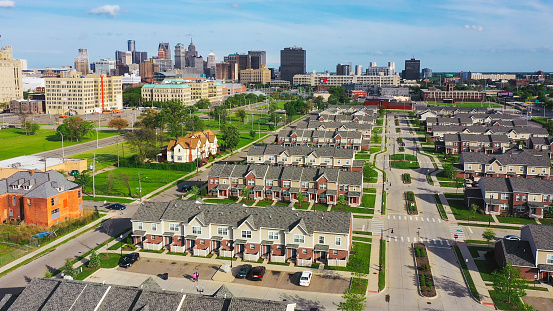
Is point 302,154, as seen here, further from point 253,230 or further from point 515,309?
point 515,309

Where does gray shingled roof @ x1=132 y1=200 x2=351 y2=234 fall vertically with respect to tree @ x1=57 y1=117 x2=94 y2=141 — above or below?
below

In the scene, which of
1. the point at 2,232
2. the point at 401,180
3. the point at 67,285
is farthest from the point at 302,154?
the point at 67,285

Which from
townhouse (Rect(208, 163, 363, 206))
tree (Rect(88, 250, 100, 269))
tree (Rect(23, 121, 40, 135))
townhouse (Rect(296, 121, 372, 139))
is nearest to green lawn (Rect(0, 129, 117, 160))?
tree (Rect(23, 121, 40, 135))

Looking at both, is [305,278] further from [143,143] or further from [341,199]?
[143,143]

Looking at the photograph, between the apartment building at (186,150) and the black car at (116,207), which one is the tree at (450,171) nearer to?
the apartment building at (186,150)

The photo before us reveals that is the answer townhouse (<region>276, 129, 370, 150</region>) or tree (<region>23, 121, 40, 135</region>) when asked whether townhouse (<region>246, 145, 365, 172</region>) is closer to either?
townhouse (<region>276, 129, 370, 150</region>)

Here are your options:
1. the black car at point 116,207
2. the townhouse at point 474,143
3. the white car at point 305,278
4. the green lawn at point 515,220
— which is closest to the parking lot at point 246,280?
the white car at point 305,278
